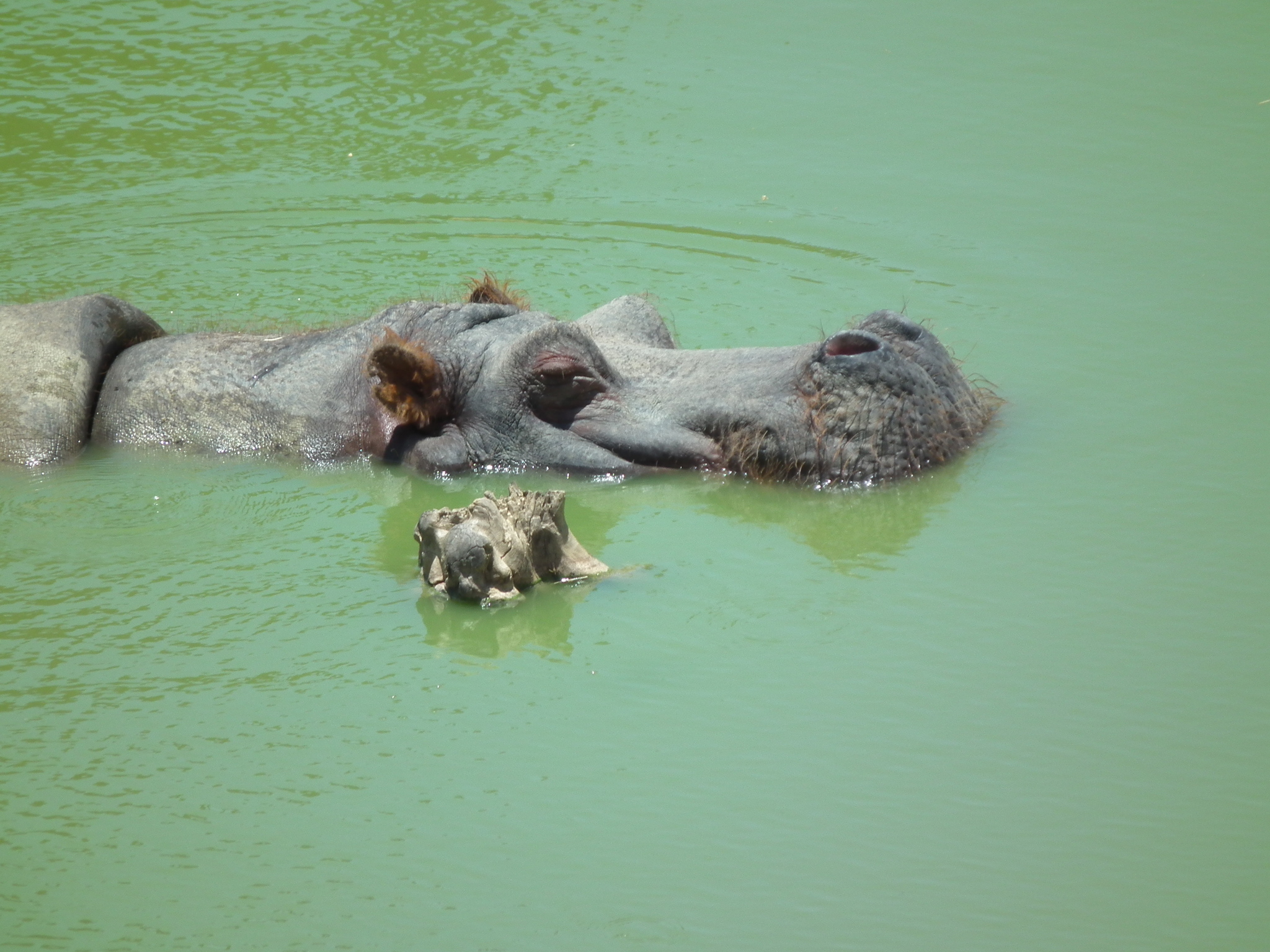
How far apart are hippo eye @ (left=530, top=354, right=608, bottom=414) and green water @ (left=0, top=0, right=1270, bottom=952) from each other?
35cm

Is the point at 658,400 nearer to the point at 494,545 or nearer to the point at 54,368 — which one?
the point at 494,545

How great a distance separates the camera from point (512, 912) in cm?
412

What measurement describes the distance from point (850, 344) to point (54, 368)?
3.79 metres

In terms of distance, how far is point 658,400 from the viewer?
7.16 m

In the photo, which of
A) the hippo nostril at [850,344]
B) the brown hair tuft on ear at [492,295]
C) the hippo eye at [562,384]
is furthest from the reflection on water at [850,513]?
the brown hair tuft on ear at [492,295]

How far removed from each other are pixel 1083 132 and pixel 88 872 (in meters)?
9.06

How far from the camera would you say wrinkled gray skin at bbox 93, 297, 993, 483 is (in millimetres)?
6773

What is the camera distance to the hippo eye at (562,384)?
23.3ft

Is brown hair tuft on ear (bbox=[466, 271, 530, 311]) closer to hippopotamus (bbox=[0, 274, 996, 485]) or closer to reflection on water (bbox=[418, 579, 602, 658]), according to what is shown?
hippopotamus (bbox=[0, 274, 996, 485])

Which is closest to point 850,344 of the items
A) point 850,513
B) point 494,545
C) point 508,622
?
point 850,513

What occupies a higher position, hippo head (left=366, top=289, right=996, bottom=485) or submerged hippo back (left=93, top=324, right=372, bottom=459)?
hippo head (left=366, top=289, right=996, bottom=485)

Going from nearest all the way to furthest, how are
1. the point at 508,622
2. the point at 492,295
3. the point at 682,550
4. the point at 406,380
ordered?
the point at 508,622 < the point at 682,550 < the point at 406,380 < the point at 492,295

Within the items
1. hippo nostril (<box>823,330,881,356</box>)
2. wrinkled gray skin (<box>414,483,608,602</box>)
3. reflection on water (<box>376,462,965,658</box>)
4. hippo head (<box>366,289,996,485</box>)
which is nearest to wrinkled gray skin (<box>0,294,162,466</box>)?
hippo head (<box>366,289,996,485</box>)

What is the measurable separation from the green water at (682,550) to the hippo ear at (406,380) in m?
0.32
